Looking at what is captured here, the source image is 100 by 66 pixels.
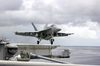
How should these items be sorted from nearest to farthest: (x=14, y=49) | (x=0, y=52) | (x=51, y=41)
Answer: (x=0, y=52) → (x=14, y=49) → (x=51, y=41)

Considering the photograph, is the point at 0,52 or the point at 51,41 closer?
the point at 0,52

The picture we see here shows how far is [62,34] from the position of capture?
41688 mm

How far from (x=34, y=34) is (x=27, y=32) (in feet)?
6.83

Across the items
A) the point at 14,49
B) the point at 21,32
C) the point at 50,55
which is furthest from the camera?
the point at 21,32

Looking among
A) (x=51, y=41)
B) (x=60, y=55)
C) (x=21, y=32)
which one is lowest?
(x=60, y=55)

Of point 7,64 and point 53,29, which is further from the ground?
point 53,29

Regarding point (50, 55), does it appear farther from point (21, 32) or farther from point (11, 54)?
point (11, 54)

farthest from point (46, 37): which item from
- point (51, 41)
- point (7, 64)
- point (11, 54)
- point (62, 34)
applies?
point (7, 64)

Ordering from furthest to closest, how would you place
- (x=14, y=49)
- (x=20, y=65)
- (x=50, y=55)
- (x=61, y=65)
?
(x=50, y=55), (x=14, y=49), (x=20, y=65), (x=61, y=65)

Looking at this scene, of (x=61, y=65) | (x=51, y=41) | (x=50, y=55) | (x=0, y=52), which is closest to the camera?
(x=61, y=65)

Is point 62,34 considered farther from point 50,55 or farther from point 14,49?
point 14,49

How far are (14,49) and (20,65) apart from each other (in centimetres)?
608

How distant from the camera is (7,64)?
13.8 feet

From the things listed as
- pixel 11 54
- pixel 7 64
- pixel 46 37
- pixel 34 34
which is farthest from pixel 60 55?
pixel 7 64
